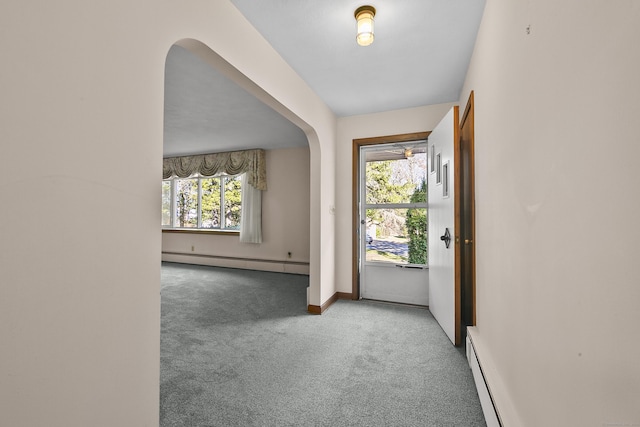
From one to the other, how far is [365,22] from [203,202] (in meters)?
5.49

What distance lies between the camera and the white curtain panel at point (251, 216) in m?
5.57

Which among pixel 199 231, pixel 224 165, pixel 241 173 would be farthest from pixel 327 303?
pixel 199 231

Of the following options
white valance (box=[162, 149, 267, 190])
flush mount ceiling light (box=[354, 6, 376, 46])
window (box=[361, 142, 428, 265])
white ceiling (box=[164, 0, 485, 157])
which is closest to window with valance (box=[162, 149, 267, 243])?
white valance (box=[162, 149, 267, 190])

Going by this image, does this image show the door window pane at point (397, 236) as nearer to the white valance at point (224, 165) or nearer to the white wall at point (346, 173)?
the white wall at point (346, 173)

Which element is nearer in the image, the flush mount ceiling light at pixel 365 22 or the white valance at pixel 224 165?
the flush mount ceiling light at pixel 365 22

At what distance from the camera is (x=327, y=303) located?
3.32 m

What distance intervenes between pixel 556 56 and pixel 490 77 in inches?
37.2

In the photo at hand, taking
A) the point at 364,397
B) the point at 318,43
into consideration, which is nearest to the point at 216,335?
the point at 364,397

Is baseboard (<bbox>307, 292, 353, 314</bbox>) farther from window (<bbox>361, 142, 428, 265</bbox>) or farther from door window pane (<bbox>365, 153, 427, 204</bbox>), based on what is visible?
door window pane (<bbox>365, 153, 427, 204</bbox>)

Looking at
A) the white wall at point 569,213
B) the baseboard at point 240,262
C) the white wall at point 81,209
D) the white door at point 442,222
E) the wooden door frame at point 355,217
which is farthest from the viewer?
the baseboard at point 240,262

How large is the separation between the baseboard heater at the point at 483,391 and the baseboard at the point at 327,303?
4.99ft

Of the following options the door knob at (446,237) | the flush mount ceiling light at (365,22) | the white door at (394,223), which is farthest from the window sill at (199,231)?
the flush mount ceiling light at (365,22)

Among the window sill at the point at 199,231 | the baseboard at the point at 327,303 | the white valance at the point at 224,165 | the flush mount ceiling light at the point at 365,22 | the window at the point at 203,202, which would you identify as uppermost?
the flush mount ceiling light at the point at 365,22

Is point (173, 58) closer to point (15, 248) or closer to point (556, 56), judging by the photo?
point (15, 248)
